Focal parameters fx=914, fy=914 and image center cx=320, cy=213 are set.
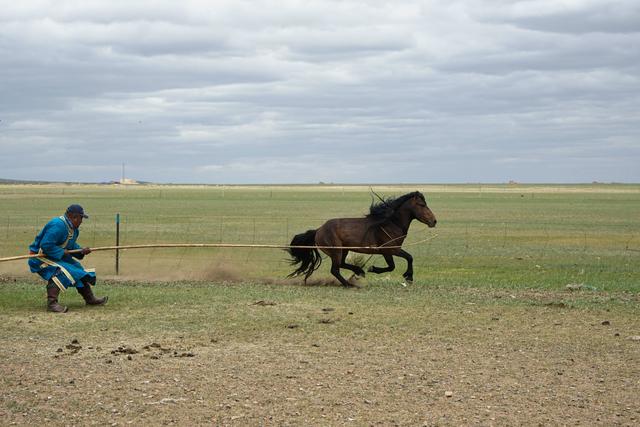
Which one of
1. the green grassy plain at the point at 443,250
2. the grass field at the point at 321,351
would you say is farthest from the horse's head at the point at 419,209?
the grass field at the point at 321,351

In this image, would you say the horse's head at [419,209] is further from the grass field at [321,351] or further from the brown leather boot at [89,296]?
the brown leather boot at [89,296]

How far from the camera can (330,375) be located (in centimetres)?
877

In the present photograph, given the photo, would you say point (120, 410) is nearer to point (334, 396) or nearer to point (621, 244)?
point (334, 396)

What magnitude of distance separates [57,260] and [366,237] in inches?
242

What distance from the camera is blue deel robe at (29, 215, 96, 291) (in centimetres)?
1314

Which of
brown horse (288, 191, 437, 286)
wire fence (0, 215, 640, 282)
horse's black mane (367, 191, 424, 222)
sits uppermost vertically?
horse's black mane (367, 191, 424, 222)

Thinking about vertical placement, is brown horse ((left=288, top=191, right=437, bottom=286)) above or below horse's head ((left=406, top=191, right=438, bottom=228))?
below

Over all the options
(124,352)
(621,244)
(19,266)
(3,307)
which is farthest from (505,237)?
(124,352)

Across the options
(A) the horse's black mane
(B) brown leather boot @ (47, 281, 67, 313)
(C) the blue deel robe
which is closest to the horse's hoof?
(A) the horse's black mane

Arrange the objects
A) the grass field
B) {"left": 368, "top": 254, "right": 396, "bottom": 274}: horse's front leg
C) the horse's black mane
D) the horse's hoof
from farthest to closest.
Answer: the horse's black mane
{"left": 368, "top": 254, "right": 396, "bottom": 274}: horse's front leg
the horse's hoof
the grass field

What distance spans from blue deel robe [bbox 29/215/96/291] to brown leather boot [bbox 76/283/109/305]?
0.08 m

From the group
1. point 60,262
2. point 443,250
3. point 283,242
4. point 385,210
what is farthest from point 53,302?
point 283,242

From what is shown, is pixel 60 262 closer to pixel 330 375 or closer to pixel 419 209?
pixel 330 375

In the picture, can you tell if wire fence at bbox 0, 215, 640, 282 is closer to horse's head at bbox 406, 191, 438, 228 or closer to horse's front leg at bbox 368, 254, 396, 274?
horse's front leg at bbox 368, 254, 396, 274
